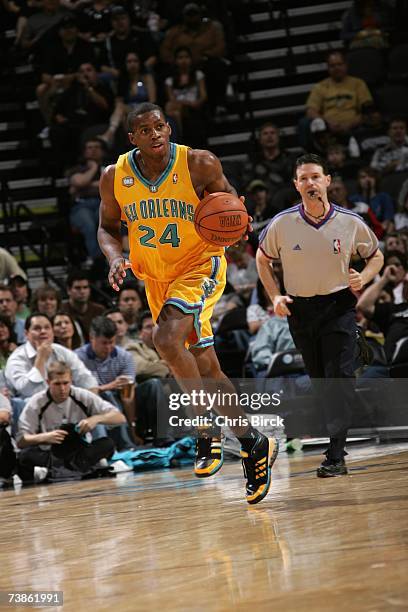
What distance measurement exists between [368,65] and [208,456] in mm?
9152

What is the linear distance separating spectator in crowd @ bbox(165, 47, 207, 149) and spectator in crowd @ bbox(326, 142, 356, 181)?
189 cm

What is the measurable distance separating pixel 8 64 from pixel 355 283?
10.1 m

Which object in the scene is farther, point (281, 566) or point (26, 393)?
point (26, 393)

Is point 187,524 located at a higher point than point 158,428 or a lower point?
higher

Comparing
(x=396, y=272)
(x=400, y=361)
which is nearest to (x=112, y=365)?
(x=400, y=361)

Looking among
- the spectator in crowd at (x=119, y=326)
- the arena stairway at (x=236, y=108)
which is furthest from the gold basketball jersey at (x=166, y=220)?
the arena stairway at (x=236, y=108)

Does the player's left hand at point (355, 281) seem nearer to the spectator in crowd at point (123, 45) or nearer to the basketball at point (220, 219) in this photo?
the basketball at point (220, 219)

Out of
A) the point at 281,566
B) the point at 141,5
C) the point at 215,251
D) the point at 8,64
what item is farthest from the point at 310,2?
the point at 281,566

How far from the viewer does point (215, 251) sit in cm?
536

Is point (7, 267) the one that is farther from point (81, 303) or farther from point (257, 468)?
point (257, 468)

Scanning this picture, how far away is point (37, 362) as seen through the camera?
8.56 metres

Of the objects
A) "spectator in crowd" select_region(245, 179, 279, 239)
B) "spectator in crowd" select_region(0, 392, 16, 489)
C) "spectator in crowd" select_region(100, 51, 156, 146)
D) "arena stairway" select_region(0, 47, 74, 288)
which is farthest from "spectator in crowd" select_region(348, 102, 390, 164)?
"spectator in crowd" select_region(0, 392, 16, 489)

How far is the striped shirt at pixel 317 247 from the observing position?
6160mm

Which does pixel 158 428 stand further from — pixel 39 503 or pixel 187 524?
pixel 187 524
